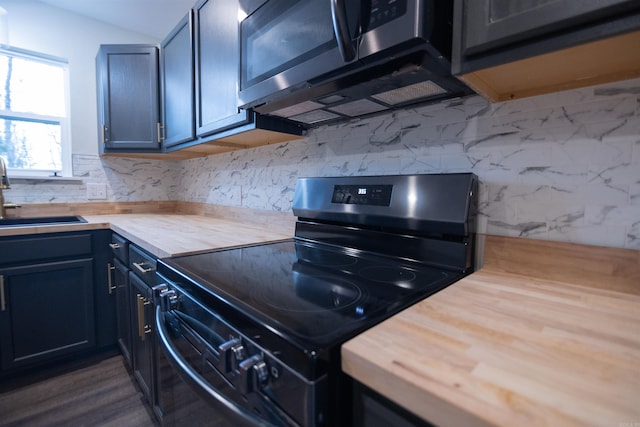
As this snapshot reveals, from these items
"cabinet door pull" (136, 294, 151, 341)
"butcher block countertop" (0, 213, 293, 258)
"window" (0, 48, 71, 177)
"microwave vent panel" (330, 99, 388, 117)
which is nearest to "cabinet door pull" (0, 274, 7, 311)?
"butcher block countertop" (0, 213, 293, 258)

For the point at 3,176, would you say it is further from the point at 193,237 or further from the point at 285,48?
the point at 285,48

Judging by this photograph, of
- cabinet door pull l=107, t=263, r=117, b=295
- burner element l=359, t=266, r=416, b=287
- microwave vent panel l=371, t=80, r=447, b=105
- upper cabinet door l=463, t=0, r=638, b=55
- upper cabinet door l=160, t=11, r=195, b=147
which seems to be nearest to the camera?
upper cabinet door l=463, t=0, r=638, b=55

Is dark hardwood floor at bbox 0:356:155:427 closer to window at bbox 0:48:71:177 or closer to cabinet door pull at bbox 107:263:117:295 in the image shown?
cabinet door pull at bbox 107:263:117:295

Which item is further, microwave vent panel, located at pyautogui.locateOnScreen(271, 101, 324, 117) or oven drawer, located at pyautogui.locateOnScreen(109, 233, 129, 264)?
oven drawer, located at pyautogui.locateOnScreen(109, 233, 129, 264)

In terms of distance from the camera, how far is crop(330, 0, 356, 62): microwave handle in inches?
26.4

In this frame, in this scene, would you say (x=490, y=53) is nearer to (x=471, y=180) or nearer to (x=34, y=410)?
(x=471, y=180)

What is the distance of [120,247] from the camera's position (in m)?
1.58

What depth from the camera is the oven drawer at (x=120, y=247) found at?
4.87 ft

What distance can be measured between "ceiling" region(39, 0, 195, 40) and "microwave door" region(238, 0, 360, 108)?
1.41 metres

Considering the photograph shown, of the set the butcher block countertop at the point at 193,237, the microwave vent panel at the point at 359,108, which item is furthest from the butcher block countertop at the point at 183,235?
the microwave vent panel at the point at 359,108

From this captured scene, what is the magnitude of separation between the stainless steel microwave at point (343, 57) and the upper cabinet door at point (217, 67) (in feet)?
0.65

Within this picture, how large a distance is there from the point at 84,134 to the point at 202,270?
85.9 inches

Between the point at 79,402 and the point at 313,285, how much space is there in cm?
158

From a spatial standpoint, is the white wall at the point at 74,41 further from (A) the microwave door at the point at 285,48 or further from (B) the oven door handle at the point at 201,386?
(B) the oven door handle at the point at 201,386
